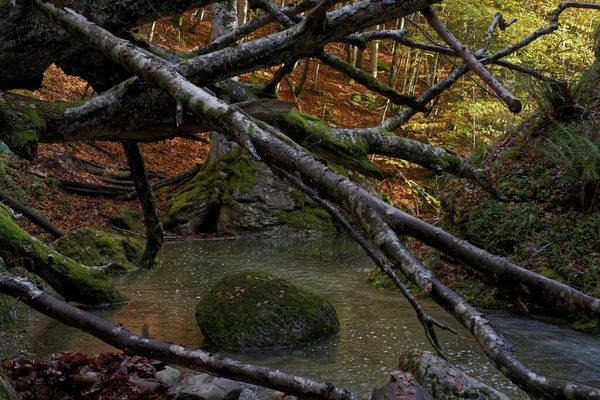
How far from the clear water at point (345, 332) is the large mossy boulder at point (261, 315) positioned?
19 cm

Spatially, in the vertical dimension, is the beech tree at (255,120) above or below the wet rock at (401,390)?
above

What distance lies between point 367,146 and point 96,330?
2.72m

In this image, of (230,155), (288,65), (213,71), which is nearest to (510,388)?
(288,65)

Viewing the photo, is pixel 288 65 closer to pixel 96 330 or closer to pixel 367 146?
pixel 367 146

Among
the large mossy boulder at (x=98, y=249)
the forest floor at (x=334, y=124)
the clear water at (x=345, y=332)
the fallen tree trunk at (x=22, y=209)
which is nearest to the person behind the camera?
the clear water at (x=345, y=332)

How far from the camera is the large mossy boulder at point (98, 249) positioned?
945 centimetres

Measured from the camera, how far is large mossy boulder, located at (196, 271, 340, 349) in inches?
246

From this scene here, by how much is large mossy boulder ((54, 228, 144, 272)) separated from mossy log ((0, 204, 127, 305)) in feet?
6.39

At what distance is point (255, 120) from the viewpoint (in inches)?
98.0

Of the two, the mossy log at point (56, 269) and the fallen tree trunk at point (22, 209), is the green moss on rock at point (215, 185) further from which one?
the mossy log at point (56, 269)

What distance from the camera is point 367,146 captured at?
4816mm

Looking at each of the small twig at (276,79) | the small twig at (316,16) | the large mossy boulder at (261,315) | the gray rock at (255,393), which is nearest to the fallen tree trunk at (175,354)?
the small twig at (316,16)

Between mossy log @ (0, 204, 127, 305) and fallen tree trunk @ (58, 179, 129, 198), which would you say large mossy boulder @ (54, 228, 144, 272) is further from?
fallen tree trunk @ (58, 179, 129, 198)

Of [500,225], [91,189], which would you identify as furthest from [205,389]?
[91,189]
